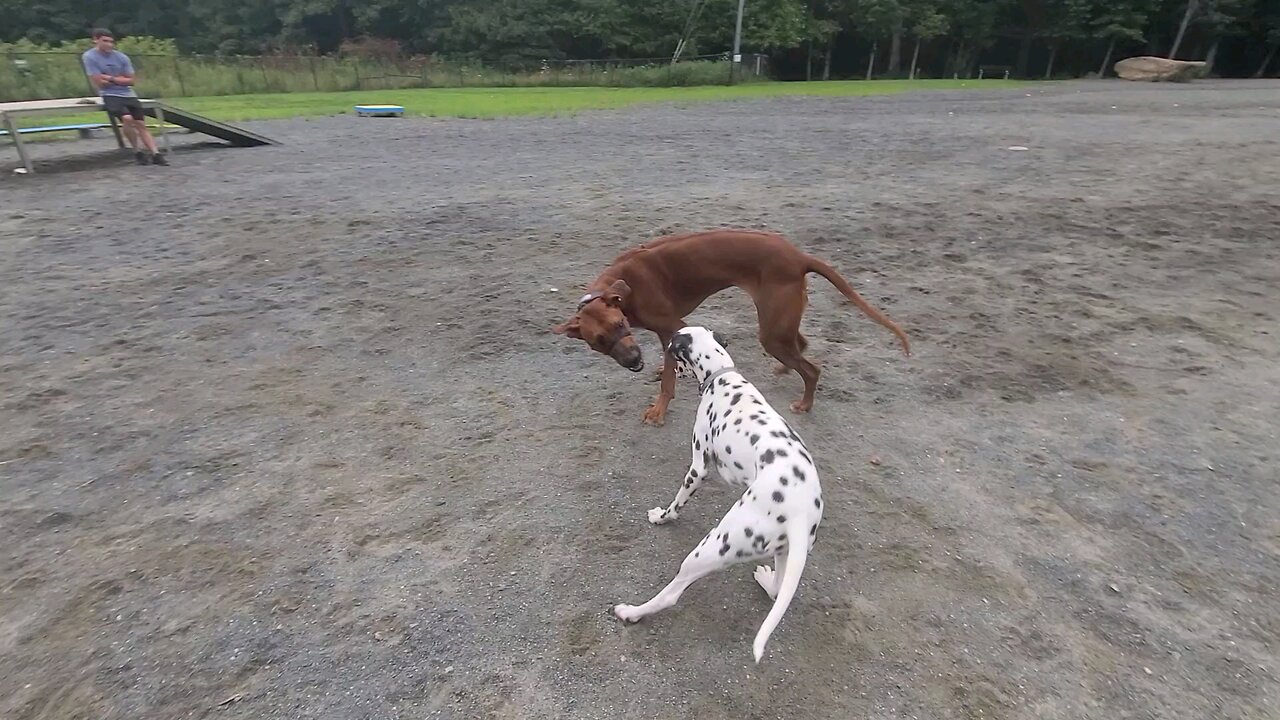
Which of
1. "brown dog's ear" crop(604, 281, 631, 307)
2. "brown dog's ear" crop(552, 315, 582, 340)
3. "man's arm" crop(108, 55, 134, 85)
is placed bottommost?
"brown dog's ear" crop(552, 315, 582, 340)

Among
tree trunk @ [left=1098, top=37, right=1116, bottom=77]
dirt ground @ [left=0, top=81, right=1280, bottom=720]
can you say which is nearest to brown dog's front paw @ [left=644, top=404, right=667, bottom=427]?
dirt ground @ [left=0, top=81, right=1280, bottom=720]

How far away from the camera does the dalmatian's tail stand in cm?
241

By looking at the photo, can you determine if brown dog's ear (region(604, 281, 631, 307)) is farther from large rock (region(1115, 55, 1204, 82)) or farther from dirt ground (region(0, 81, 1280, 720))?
large rock (region(1115, 55, 1204, 82))

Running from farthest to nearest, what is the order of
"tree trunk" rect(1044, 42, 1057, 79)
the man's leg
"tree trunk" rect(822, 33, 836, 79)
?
1. "tree trunk" rect(822, 33, 836, 79)
2. "tree trunk" rect(1044, 42, 1057, 79)
3. the man's leg

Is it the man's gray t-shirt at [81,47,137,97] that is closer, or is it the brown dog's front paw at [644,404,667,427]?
the brown dog's front paw at [644,404,667,427]

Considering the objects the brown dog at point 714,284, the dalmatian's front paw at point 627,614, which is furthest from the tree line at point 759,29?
the dalmatian's front paw at point 627,614

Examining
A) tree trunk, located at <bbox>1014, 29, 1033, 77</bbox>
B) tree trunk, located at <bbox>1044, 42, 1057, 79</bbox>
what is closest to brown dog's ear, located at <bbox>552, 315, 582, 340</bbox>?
tree trunk, located at <bbox>1044, 42, 1057, 79</bbox>

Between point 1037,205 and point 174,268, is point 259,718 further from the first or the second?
point 1037,205

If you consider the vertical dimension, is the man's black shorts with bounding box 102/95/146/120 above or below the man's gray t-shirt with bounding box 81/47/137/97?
below

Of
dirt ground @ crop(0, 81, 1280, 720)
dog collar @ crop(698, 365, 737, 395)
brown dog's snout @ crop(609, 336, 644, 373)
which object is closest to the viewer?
dirt ground @ crop(0, 81, 1280, 720)

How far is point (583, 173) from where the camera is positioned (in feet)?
40.0

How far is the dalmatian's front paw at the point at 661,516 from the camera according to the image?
3723mm

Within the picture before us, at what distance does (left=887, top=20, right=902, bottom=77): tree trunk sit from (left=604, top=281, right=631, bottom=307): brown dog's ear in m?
55.6

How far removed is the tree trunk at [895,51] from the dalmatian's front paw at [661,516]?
56.4 metres
